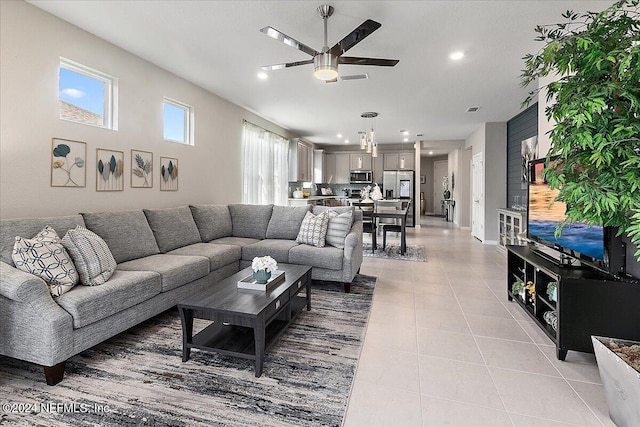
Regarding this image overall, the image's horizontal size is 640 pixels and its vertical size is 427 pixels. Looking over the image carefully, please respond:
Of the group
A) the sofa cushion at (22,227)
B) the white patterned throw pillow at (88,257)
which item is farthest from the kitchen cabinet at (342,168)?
the white patterned throw pillow at (88,257)

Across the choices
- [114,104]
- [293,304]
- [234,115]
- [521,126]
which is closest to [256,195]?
[234,115]

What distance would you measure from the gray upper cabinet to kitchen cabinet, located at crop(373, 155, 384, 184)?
5.4 inches

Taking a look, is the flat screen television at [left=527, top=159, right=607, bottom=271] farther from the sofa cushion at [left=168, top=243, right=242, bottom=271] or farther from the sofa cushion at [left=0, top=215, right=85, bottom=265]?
the sofa cushion at [left=0, top=215, right=85, bottom=265]

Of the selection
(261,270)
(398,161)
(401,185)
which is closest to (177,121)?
(261,270)

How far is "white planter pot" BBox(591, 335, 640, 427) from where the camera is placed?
1.45 m

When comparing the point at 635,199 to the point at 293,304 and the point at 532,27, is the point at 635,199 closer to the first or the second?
the point at 532,27

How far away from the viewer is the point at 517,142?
6293 millimetres

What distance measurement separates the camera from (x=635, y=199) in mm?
1466

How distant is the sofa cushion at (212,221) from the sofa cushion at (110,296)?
1.67 m

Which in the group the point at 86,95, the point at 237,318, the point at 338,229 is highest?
the point at 86,95

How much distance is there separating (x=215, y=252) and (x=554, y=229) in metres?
3.35

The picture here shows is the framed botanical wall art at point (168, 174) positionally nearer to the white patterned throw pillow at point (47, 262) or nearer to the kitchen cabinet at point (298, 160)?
the white patterned throw pillow at point (47, 262)

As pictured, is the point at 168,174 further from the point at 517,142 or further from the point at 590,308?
the point at 517,142

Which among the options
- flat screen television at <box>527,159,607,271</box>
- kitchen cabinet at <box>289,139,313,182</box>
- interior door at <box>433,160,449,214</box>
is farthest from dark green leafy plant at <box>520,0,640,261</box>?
interior door at <box>433,160,449,214</box>
